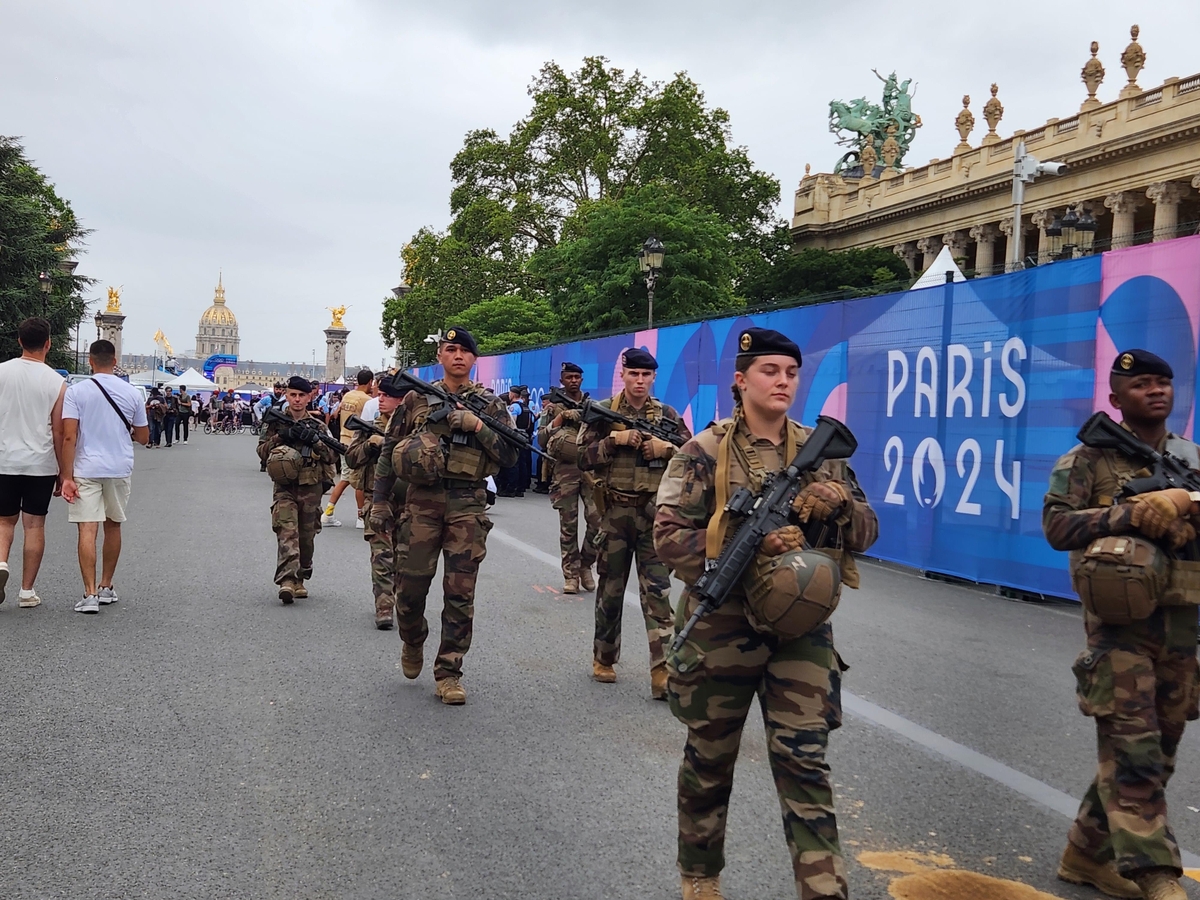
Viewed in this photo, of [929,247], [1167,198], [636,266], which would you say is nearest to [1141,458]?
[636,266]

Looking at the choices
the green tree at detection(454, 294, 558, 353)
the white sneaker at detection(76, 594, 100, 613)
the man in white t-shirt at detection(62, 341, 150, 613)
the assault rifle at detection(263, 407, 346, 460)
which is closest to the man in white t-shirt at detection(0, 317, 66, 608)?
the man in white t-shirt at detection(62, 341, 150, 613)

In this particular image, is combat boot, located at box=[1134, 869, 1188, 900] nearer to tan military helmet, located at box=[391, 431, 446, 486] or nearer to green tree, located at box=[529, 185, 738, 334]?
tan military helmet, located at box=[391, 431, 446, 486]

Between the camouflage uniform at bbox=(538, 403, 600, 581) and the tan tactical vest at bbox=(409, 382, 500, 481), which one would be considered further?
the camouflage uniform at bbox=(538, 403, 600, 581)

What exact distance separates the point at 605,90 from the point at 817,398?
39.8m

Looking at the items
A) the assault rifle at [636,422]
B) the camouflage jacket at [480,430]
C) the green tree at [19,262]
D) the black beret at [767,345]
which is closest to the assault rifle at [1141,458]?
the black beret at [767,345]

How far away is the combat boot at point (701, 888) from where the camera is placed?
3.14 m

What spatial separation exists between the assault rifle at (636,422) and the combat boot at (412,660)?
165cm

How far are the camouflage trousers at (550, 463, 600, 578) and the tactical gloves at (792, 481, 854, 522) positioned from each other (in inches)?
212

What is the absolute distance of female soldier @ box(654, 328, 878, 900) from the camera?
2.97m

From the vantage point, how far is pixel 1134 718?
11.1ft

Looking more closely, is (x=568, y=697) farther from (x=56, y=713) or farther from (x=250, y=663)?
(x=56, y=713)

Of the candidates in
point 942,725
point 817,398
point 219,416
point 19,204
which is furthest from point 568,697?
point 219,416

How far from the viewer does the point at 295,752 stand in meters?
4.55

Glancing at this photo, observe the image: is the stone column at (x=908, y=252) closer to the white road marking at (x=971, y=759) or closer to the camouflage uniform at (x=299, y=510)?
the camouflage uniform at (x=299, y=510)
